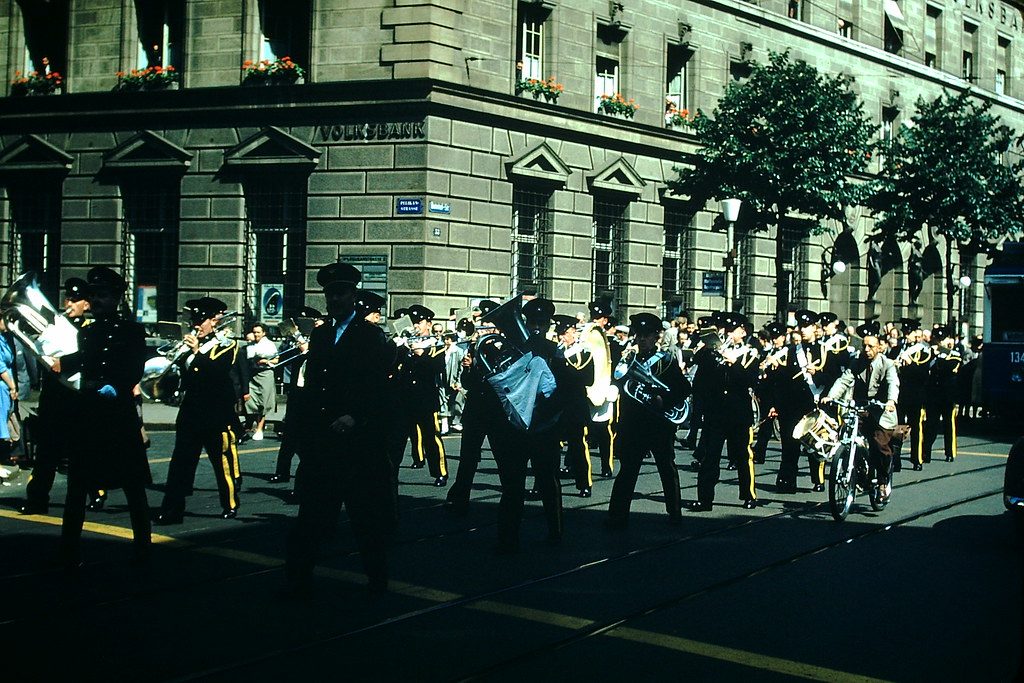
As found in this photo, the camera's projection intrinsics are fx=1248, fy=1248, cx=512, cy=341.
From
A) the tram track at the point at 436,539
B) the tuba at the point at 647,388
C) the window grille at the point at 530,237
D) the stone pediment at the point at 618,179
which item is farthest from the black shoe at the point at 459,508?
the stone pediment at the point at 618,179

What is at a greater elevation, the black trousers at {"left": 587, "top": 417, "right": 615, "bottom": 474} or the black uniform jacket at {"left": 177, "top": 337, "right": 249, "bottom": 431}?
the black uniform jacket at {"left": 177, "top": 337, "right": 249, "bottom": 431}

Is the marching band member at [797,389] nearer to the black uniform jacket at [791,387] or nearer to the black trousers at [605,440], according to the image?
the black uniform jacket at [791,387]

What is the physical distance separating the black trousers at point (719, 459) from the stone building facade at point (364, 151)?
12.3 metres

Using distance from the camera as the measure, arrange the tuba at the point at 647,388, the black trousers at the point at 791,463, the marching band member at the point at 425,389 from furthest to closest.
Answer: the marching band member at the point at 425,389
the black trousers at the point at 791,463
the tuba at the point at 647,388

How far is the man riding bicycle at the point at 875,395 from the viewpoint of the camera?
38.5ft

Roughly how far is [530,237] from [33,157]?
1099 centimetres

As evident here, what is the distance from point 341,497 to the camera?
300 inches

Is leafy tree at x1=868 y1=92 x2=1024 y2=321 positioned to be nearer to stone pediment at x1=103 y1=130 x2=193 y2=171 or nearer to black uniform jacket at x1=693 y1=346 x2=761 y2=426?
stone pediment at x1=103 y1=130 x2=193 y2=171

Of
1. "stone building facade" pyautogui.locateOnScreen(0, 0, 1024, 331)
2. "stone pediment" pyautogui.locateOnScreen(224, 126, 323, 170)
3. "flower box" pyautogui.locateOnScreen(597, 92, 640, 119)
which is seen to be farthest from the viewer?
"flower box" pyautogui.locateOnScreen(597, 92, 640, 119)

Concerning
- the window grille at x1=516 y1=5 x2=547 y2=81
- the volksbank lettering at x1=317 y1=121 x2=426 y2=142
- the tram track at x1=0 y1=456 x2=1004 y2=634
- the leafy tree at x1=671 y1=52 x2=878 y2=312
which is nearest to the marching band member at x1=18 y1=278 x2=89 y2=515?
the tram track at x1=0 y1=456 x2=1004 y2=634

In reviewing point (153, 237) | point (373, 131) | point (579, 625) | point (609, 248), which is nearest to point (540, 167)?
point (609, 248)

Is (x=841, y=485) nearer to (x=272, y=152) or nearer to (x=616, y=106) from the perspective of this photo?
(x=272, y=152)

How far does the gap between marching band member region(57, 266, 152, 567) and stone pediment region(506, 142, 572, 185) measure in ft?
57.1

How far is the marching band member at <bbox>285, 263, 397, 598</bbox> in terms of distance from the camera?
7559 millimetres
